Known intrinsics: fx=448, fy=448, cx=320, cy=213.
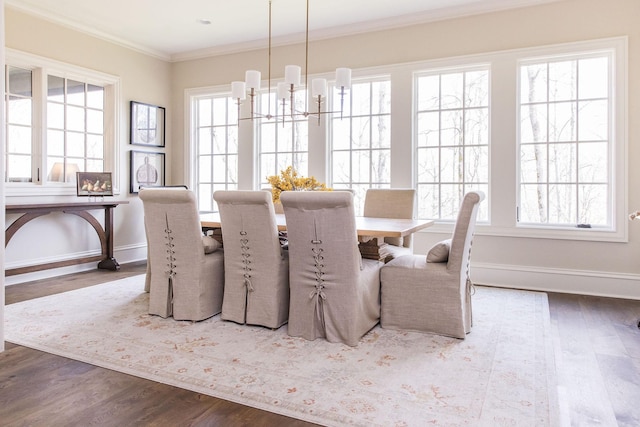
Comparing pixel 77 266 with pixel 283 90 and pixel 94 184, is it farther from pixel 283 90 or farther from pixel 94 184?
pixel 283 90

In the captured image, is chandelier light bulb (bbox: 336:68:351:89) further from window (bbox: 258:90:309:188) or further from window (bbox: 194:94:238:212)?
window (bbox: 194:94:238:212)

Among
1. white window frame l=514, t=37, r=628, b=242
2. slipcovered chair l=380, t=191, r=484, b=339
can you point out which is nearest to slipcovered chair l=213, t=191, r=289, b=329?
slipcovered chair l=380, t=191, r=484, b=339

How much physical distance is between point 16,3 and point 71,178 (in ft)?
6.06

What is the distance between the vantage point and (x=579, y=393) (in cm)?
217

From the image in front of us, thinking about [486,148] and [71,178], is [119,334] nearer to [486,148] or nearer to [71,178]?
[71,178]

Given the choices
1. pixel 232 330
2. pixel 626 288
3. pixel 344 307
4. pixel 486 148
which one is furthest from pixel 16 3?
pixel 626 288

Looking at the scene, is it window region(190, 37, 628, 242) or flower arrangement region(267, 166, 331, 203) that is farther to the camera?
window region(190, 37, 628, 242)

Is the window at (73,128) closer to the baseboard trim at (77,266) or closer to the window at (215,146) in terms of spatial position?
the baseboard trim at (77,266)

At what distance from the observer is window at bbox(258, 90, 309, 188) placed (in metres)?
5.65

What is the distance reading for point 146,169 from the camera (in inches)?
240

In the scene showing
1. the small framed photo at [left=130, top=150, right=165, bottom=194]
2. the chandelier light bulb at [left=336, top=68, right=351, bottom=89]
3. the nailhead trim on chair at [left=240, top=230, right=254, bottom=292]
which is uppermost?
the chandelier light bulb at [left=336, top=68, right=351, bottom=89]

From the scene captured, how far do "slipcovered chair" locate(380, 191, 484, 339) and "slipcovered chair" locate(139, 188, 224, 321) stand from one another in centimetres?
128

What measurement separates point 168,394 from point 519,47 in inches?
171

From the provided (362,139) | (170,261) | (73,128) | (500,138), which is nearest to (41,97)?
(73,128)
